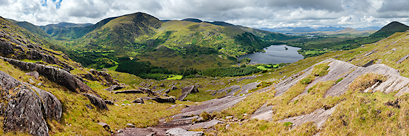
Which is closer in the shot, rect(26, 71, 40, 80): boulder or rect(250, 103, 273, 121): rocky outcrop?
rect(250, 103, 273, 121): rocky outcrop

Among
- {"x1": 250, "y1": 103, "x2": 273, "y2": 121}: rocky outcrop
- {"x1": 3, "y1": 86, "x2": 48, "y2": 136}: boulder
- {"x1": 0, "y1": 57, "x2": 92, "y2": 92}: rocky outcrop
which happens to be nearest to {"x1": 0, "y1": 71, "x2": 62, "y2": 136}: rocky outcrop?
{"x1": 3, "y1": 86, "x2": 48, "y2": 136}: boulder

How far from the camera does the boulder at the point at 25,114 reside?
1218 centimetres

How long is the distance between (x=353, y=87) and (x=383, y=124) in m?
6.05

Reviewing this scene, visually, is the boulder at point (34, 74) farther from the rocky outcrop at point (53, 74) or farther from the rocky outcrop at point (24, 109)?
the rocky outcrop at point (24, 109)

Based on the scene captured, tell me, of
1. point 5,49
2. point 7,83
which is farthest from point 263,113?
point 5,49

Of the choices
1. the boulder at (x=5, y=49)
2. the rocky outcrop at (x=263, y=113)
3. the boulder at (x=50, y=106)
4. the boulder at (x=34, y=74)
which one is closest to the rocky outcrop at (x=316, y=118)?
the rocky outcrop at (x=263, y=113)

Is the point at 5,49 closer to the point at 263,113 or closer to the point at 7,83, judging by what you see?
the point at 7,83

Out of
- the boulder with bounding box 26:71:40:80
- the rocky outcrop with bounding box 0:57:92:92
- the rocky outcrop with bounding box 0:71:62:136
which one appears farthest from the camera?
the rocky outcrop with bounding box 0:57:92:92

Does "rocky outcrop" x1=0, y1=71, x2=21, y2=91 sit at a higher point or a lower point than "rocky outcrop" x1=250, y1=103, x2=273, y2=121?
higher

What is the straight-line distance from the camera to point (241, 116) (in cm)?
2292

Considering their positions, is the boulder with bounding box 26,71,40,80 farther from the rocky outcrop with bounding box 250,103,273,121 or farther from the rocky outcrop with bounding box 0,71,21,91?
the rocky outcrop with bounding box 250,103,273,121

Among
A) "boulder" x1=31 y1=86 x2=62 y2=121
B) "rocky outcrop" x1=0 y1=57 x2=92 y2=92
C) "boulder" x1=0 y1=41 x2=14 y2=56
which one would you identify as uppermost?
"boulder" x1=0 y1=41 x2=14 y2=56

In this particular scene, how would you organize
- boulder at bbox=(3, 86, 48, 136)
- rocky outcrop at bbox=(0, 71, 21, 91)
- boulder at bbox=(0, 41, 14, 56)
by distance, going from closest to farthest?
boulder at bbox=(3, 86, 48, 136) → rocky outcrop at bbox=(0, 71, 21, 91) → boulder at bbox=(0, 41, 14, 56)

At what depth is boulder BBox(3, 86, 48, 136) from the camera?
12.2 metres
